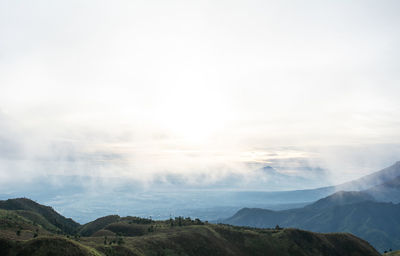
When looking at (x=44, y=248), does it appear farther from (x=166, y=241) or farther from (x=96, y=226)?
(x=96, y=226)

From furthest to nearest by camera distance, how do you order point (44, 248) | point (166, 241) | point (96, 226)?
1. point (96, 226)
2. point (166, 241)
3. point (44, 248)

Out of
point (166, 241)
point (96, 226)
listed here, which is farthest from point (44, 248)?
point (96, 226)

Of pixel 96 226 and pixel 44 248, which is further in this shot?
pixel 96 226

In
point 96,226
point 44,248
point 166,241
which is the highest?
point 44,248

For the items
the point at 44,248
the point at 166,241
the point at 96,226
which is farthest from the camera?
the point at 96,226

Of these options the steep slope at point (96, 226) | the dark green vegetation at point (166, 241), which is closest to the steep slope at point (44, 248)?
the dark green vegetation at point (166, 241)

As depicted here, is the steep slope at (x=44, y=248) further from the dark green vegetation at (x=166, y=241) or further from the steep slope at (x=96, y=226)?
the steep slope at (x=96, y=226)

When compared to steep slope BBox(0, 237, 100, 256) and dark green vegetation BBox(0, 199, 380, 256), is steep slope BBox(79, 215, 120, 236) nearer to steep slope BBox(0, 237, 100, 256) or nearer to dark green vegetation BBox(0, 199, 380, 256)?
dark green vegetation BBox(0, 199, 380, 256)

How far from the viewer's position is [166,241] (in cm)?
10431

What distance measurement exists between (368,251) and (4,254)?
154 meters

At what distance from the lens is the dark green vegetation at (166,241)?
6538 centimetres

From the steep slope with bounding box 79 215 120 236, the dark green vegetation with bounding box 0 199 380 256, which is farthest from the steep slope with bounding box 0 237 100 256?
the steep slope with bounding box 79 215 120 236

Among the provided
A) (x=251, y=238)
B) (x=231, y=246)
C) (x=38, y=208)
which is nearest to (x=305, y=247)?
(x=251, y=238)

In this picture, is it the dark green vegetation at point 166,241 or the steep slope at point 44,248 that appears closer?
the steep slope at point 44,248
